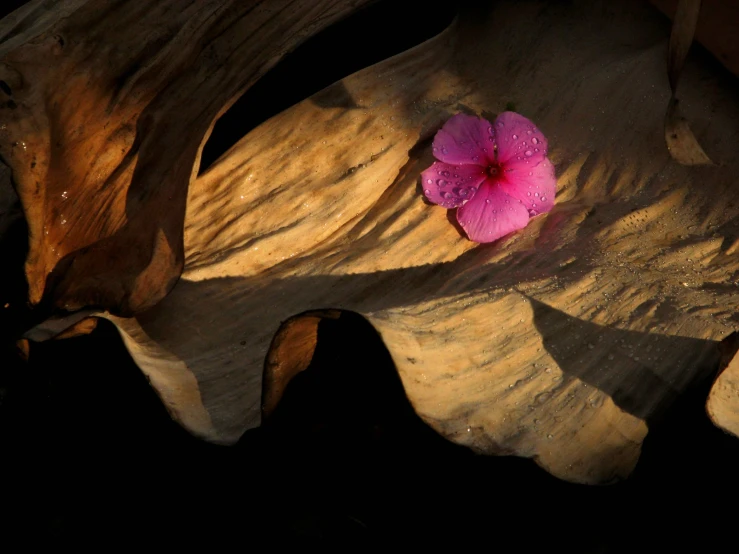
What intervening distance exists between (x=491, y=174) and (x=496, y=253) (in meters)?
0.16

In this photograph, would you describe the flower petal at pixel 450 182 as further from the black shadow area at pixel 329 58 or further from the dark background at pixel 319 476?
the dark background at pixel 319 476

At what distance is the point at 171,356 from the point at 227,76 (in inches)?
22.9

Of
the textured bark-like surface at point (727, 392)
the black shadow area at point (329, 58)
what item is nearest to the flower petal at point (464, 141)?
the black shadow area at point (329, 58)

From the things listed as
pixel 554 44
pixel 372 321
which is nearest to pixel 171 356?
pixel 372 321

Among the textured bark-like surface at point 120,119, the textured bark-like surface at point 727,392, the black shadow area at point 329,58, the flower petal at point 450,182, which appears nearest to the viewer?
the textured bark-like surface at point 727,392

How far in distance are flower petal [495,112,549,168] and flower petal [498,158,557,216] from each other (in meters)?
0.02

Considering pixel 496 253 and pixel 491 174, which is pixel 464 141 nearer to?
pixel 491 174

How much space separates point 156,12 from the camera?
1533mm

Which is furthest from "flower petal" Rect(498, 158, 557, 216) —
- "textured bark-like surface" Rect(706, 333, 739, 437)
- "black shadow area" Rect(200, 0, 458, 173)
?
"textured bark-like surface" Rect(706, 333, 739, 437)

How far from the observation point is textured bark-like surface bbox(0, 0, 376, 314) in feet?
4.59

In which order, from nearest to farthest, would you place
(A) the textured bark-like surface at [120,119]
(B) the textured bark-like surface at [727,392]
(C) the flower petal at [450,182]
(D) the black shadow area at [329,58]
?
(B) the textured bark-like surface at [727,392] < (A) the textured bark-like surface at [120,119] < (C) the flower petal at [450,182] < (D) the black shadow area at [329,58]

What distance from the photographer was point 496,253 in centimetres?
147

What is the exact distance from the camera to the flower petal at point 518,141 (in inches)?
60.9

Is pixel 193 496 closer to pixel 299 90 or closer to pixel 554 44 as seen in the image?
pixel 299 90
